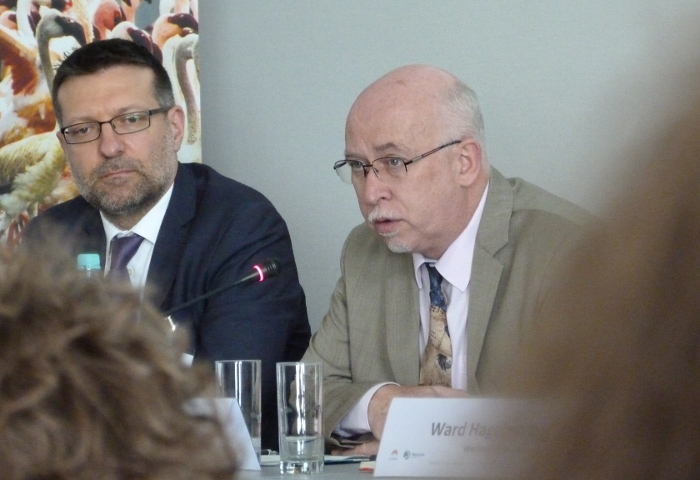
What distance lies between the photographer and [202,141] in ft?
11.4

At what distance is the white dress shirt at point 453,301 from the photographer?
246 cm

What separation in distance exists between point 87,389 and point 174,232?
2681mm

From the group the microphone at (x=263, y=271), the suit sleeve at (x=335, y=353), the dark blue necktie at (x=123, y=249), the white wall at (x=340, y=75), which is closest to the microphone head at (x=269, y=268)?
the microphone at (x=263, y=271)

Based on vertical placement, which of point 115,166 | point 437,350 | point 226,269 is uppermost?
point 115,166

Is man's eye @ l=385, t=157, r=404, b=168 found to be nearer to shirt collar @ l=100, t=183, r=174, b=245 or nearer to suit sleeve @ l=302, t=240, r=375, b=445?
suit sleeve @ l=302, t=240, r=375, b=445

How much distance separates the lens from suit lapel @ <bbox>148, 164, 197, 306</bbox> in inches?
115

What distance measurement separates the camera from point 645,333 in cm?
27

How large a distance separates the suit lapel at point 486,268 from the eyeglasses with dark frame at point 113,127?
1.05 metres

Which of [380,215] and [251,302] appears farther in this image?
[251,302]

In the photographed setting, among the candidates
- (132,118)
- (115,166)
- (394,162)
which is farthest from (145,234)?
(394,162)

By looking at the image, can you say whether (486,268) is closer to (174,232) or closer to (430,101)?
(430,101)

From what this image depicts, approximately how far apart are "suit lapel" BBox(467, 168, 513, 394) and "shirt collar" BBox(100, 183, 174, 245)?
943 mm

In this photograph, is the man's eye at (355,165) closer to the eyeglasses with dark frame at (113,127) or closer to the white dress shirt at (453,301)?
the white dress shirt at (453,301)

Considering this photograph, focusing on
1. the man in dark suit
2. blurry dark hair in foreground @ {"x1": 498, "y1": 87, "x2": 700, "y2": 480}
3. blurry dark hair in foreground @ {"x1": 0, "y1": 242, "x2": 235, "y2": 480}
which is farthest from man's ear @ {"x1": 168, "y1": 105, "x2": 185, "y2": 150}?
blurry dark hair in foreground @ {"x1": 498, "y1": 87, "x2": 700, "y2": 480}
